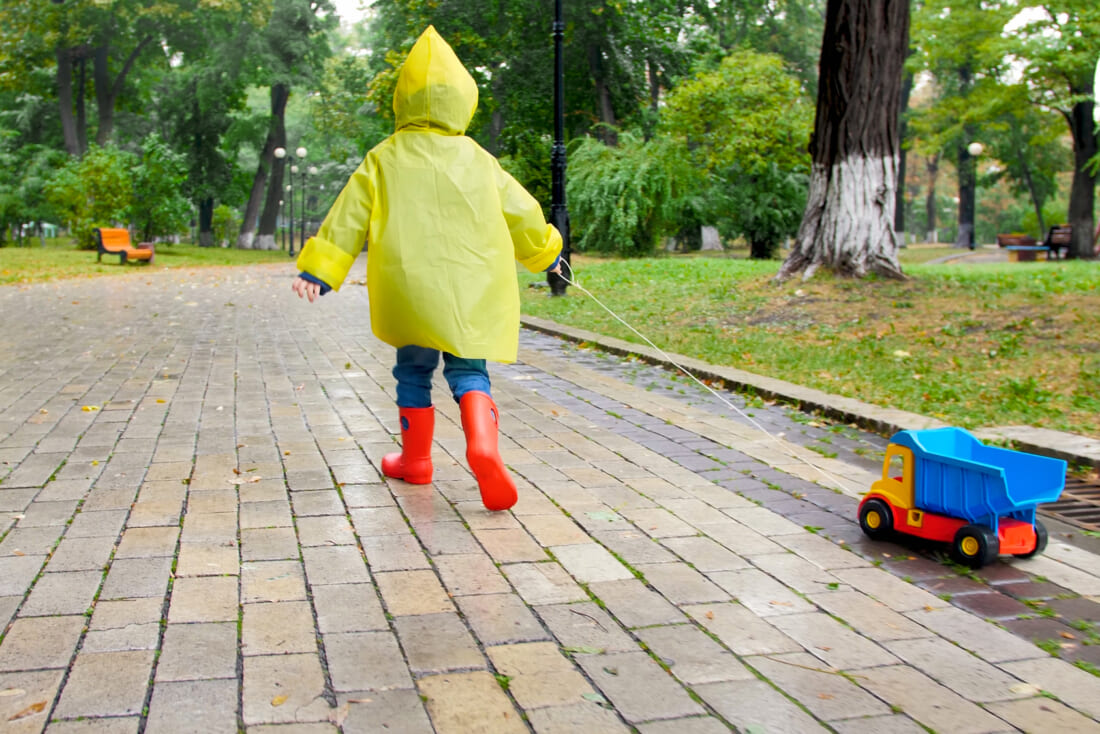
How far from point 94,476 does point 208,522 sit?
1064 millimetres

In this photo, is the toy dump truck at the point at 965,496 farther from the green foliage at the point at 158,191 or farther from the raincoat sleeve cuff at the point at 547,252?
the green foliage at the point at 158,191

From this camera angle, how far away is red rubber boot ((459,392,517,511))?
409 cm

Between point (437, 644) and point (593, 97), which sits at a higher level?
point (593, 97)

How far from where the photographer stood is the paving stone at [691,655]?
277 cm

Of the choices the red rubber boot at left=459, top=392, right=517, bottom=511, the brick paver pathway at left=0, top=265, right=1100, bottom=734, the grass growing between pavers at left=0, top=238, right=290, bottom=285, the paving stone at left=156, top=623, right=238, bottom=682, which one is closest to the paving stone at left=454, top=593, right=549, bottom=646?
the brick paver pathway at left=0, top=265, right=1100, bottom=734

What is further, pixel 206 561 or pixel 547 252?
pixel 547 252

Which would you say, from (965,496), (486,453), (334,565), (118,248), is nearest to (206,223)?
(118,248)

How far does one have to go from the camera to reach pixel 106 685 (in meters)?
2.62

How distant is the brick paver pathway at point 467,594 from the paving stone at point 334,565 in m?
0.01

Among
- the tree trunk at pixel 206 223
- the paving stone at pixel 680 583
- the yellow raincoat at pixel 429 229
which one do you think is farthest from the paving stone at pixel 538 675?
the tree trunk at pixel 206 223

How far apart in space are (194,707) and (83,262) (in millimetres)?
27259

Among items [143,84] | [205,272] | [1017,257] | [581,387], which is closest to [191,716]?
[581,387]

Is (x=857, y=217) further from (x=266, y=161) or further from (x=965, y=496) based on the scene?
(x=266, y=161)

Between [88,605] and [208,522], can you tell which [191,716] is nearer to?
[88,605]
